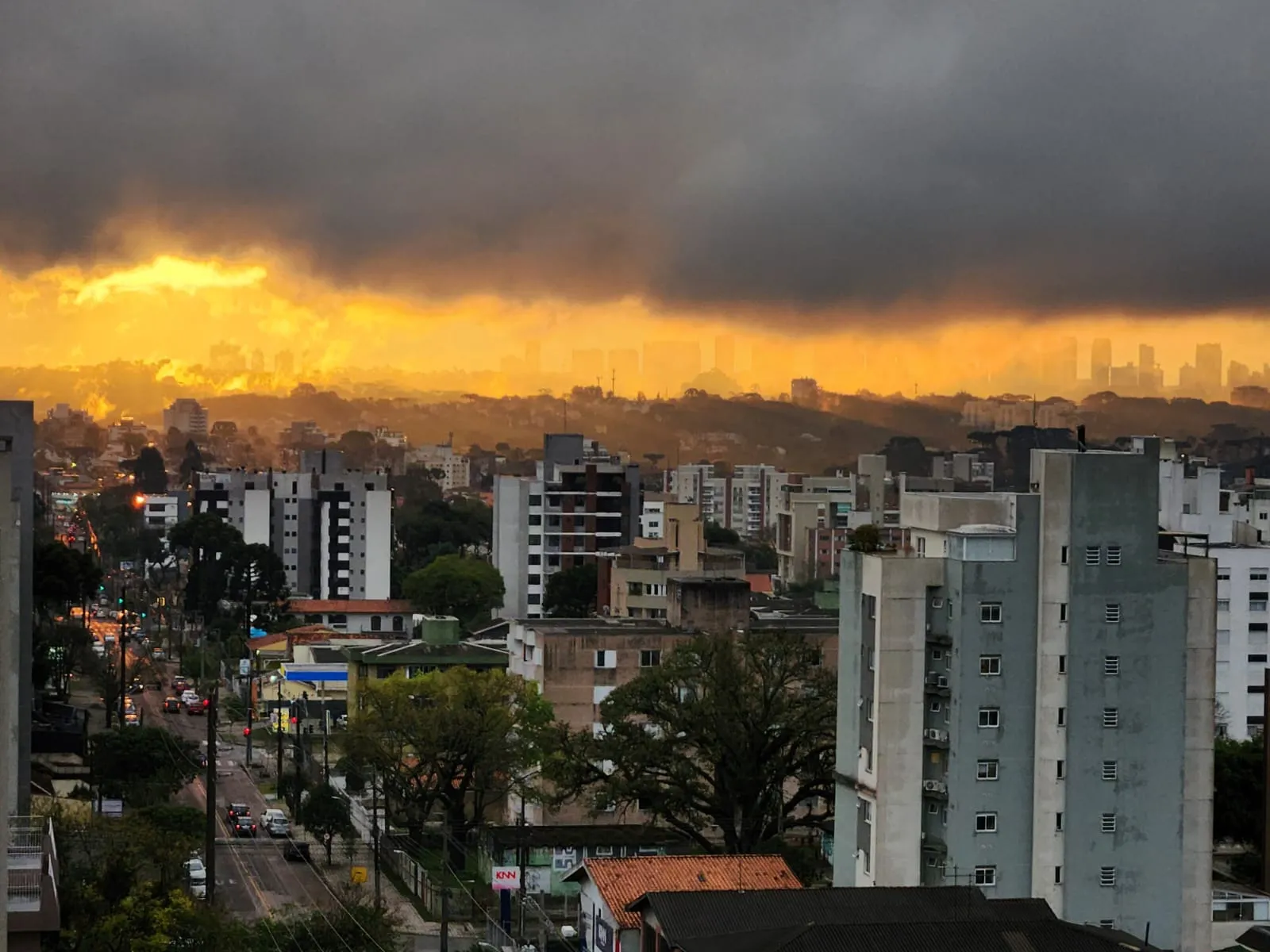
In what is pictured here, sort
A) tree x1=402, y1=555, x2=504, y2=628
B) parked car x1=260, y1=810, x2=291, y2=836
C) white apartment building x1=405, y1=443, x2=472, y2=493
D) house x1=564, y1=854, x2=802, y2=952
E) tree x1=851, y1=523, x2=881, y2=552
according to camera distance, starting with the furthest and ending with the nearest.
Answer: white apartment building x1=405, y1=443, x2=472, y2=493 < tree x1=402, y1=555, x2=504, y2=628 < parked car x1=260, y1=810, x2=291, y2=836 < tree x1=851, y1=523, x2=881, y2=552 < house x1=564, y1=854, x2=802, y2=952

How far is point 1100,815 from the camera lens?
27.1 m

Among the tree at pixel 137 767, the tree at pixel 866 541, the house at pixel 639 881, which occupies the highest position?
the tree at pixel 866 541

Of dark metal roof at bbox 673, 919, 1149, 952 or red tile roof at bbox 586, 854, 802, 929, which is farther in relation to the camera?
red tile roof at bbox 586, 854, 802, 929

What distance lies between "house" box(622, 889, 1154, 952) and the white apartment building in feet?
361

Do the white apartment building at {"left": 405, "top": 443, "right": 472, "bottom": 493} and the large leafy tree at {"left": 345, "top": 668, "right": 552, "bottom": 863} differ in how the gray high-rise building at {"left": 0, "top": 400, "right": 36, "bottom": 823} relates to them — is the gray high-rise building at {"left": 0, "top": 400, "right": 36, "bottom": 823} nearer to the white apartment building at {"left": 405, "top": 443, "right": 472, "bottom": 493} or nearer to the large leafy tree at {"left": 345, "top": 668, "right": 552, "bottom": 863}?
the large leafy tree at {"left": 345, "top": 668, "right": 552, "bottom": 863}

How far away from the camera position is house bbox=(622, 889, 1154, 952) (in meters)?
22.5

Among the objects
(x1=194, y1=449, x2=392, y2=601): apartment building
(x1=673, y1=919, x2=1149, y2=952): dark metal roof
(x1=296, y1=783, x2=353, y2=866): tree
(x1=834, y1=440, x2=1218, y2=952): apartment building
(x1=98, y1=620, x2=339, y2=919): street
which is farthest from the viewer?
(x1=194, y1=449, x2=392, y2=601): apartment building

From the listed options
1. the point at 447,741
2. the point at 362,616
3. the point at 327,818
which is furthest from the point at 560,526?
the point at 447,741

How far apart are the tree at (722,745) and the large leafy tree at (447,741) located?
2.78 metres

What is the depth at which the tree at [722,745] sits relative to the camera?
107 feet

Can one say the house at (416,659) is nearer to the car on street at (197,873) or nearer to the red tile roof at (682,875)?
the car on street at (197,873)

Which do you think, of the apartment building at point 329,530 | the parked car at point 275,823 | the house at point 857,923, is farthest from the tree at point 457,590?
the house at point 857,923

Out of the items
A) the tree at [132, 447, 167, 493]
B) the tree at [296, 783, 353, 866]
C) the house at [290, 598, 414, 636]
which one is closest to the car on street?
the tree at [296, 783, 353, 866]

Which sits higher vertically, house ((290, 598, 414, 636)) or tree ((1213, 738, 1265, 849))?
tree ((1213, 738, 1265, 849))
